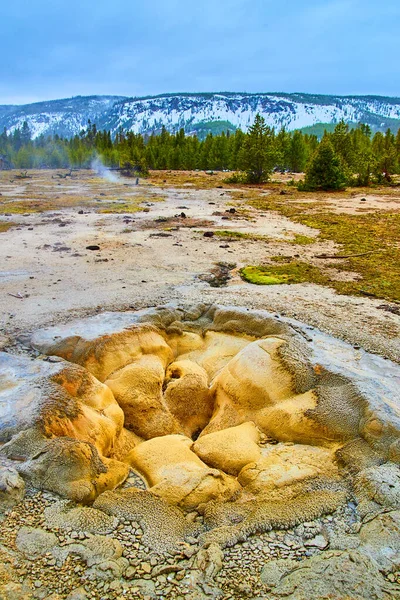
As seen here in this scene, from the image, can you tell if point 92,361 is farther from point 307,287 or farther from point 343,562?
point 307,287

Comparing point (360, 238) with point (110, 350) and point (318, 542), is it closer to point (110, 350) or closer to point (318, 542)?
point (110, 350)

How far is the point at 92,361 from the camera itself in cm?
680

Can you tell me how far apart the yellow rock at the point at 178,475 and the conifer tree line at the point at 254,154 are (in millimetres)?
33495

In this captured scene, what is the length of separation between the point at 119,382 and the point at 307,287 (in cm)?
542

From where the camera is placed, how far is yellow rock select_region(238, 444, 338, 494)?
4602 millimetres

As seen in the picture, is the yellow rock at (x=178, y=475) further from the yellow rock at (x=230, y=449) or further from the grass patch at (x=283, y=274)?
the grass patch at (x=283, y=274)

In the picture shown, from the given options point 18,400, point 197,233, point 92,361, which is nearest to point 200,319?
point 92,361

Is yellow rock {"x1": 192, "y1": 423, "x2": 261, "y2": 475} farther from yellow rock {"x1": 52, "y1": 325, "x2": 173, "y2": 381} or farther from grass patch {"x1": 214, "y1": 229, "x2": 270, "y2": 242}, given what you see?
grass patch {"x1": 214, "y1": 229, "x2": 270, "y2": 242}

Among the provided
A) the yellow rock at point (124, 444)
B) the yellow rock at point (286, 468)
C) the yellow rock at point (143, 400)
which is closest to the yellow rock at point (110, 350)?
the yellow rock at point (143, 400)

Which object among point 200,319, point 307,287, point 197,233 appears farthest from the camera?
point 197,233

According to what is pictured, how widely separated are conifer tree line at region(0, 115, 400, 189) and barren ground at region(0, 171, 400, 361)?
15209mm

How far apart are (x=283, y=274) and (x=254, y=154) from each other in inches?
1255

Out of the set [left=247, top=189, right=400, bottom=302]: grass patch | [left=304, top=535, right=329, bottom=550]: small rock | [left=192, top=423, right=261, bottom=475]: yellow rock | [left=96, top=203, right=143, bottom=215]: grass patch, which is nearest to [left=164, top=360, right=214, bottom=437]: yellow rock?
[left=192, top=423, right=261, bottom=475]: yellow rock

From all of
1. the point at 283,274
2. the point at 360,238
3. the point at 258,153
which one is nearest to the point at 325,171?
the point at 258,153
